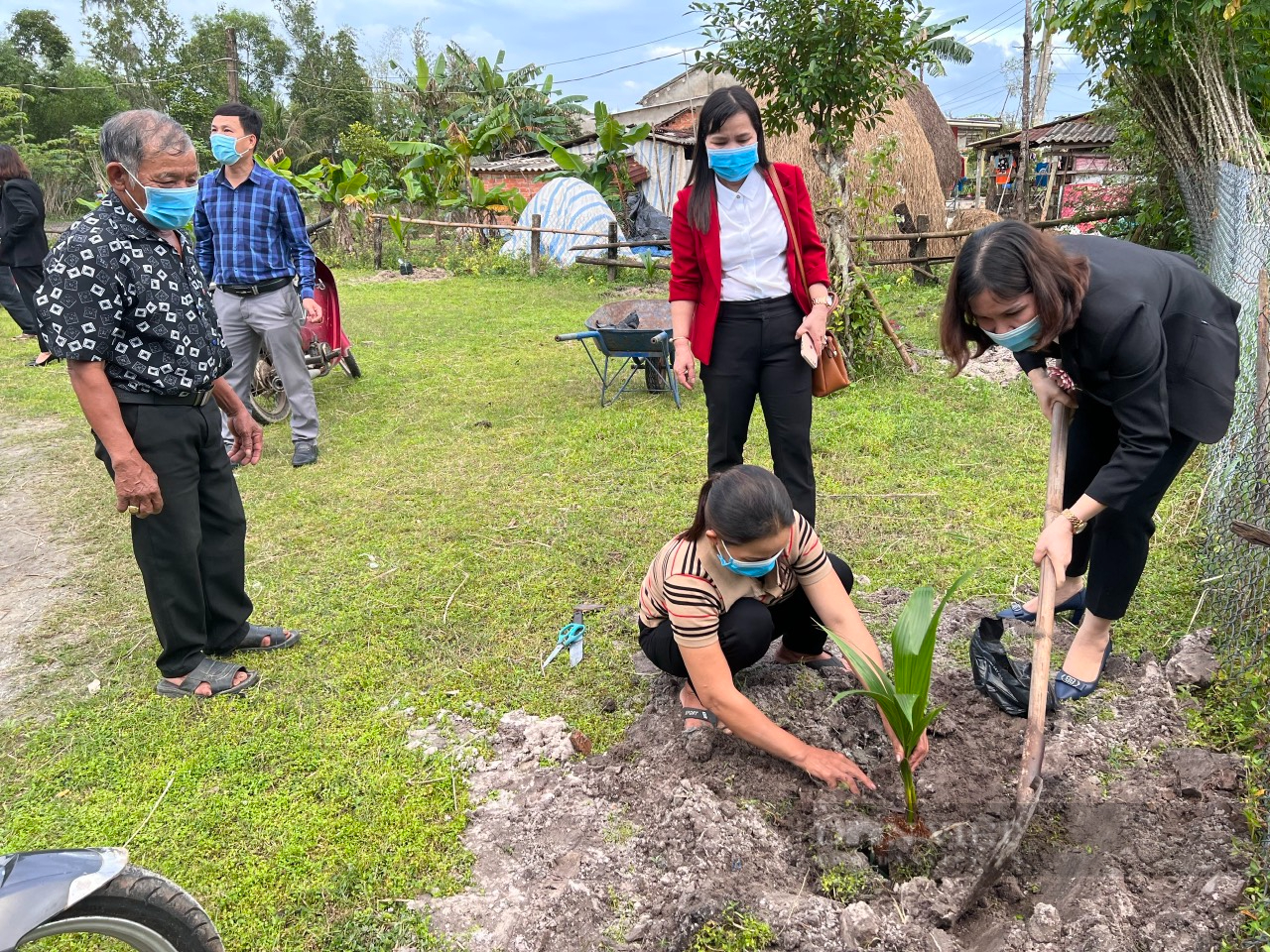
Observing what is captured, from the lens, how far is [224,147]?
454 centimetres

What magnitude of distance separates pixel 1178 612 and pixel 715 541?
2081mm

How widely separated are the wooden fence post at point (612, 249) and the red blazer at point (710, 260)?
997 centimetres

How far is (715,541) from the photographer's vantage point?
2275 mm

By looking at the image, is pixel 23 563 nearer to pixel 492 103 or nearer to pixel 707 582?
pixel 707 582

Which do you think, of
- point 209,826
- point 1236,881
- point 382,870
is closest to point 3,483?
point 209,826

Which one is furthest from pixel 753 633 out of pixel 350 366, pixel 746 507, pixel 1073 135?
pixel 1073 135

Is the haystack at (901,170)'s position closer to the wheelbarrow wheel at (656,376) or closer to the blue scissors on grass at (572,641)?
the wheelbarrow wheel at (656,376)

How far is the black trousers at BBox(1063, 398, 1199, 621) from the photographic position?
7.96 feet

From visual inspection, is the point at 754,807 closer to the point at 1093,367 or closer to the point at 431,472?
the point at 1093,367

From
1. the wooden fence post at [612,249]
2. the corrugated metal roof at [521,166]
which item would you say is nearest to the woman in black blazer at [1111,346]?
the wooden fence post at [612,249]

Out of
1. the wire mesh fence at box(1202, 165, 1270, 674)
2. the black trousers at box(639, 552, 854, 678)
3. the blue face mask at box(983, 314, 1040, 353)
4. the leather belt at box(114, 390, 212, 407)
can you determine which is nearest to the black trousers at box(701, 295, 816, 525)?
the black trousers at box(639, 552, 854, 678)

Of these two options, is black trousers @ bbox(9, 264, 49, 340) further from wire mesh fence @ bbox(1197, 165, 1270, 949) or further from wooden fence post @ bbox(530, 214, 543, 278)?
wire mesh fence @ bbox(1197, 165, 1270, 949)

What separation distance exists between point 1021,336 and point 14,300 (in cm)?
889

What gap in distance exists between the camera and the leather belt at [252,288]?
5.00 meters
